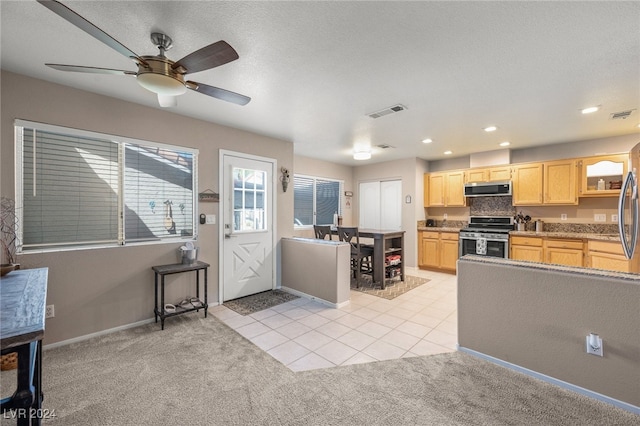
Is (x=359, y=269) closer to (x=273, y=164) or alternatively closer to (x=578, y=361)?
(x=273, y=164)

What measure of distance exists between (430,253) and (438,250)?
0.61ft

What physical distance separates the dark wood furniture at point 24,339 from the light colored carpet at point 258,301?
80.4 inches

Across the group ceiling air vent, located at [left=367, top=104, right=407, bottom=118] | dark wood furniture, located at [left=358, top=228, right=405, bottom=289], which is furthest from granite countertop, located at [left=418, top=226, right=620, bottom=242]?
ceiling air vent, located at [left=367, top=104, right=407, bottom=118]

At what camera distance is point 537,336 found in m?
2.13

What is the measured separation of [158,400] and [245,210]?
2.64 m

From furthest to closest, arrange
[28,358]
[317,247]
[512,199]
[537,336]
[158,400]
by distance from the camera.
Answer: [512,199] → [317,247] → [537,336] → [158,400] → [28,358]

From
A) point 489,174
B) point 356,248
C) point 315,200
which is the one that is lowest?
A: point 356,248

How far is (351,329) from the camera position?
3025 mm

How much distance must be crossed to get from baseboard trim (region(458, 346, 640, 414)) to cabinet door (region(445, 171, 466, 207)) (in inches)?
157

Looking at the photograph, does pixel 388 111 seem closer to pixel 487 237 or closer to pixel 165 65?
pixel 165 65

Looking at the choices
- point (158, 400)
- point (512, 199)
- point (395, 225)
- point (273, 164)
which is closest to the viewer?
point (158, 400)

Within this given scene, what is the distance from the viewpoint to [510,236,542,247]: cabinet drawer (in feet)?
15.2

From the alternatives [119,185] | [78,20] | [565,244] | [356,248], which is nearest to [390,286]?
[356,248]

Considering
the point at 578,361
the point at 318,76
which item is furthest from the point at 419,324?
the point at 318,76
